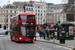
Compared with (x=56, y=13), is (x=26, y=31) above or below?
below

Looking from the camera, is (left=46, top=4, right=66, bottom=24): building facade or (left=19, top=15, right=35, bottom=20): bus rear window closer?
(left=19, top=15, right=35, bottom=20): bus rear window

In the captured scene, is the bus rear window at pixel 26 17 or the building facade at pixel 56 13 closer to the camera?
the bus rear window at pixel 26 17

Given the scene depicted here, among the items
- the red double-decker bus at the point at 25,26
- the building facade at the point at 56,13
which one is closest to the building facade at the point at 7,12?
the building facade at the point at 56,13

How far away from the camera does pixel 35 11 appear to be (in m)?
125

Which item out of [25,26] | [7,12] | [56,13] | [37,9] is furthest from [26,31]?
[56,13]

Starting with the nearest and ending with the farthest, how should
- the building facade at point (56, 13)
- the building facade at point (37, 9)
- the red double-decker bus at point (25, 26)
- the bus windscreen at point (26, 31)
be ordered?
the red double-decker bus at point (25, 26) < the bus windscreen at point (26, 31) < the building facade at point (37, 9) < the building facade at point (56, 13)

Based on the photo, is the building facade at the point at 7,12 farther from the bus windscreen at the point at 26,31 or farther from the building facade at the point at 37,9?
the bus windscreen at the point at 26,31

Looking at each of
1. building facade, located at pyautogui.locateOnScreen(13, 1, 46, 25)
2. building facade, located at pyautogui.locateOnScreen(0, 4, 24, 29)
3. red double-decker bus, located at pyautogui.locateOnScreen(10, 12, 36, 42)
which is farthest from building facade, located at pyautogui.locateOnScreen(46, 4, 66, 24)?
red double-decker bus, located at pyautogui.locateOnScreen(10, 12, 36, 42)

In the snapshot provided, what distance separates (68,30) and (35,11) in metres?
92.4

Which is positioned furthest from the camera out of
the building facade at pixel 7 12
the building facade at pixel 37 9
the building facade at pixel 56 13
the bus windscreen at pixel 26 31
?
the building facade at pixel 56 13

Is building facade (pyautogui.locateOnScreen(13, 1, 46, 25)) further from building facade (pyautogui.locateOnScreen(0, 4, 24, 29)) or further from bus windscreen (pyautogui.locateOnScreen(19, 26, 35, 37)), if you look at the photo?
bus windscreen (pyautogui.locateOnScreen(19, 26, 35, 37))

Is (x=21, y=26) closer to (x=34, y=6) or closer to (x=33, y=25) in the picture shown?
(x=33, y=25)

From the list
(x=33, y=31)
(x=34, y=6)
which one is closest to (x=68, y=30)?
(x=33, y=31)

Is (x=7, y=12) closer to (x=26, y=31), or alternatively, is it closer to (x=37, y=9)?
(x=37, y=9)
